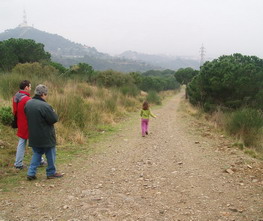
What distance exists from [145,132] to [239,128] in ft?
10.1

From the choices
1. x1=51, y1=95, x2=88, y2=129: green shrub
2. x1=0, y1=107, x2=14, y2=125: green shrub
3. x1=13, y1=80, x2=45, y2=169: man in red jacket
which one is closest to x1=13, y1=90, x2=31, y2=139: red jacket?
x1=13, y1=80, x2=45, y2=169: man in red jacket

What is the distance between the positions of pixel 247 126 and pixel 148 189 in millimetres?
4851

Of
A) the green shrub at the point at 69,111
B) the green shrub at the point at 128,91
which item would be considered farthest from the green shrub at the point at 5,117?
the green shrub at the point at 128,91

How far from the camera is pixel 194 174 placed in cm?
478

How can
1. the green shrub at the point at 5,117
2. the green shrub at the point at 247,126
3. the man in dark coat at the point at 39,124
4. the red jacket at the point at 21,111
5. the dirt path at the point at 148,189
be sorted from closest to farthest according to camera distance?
the dirt path at the point at 148,189 → the man in dark coat at the point at 39,124 → the red jacket at the point at 21,111 → the green shrub at the point at 5,117 → the green shrub at the point at 247,126

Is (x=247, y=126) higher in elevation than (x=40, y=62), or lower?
lower

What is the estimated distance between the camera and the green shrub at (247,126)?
7.18 m

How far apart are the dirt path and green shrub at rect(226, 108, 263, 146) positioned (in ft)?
3.41

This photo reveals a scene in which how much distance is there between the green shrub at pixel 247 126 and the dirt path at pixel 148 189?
104cm

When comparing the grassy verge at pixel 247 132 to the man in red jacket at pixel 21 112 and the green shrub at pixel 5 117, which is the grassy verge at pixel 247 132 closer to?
the man in red jacket at pixel 21 112

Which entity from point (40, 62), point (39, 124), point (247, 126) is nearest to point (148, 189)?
point (39, 124)

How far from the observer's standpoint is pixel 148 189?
4.03m

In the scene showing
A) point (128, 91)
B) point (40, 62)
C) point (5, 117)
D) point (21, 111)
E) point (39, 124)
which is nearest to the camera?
point (39, 124)

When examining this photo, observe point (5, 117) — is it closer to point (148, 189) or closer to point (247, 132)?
point (148, 189)
